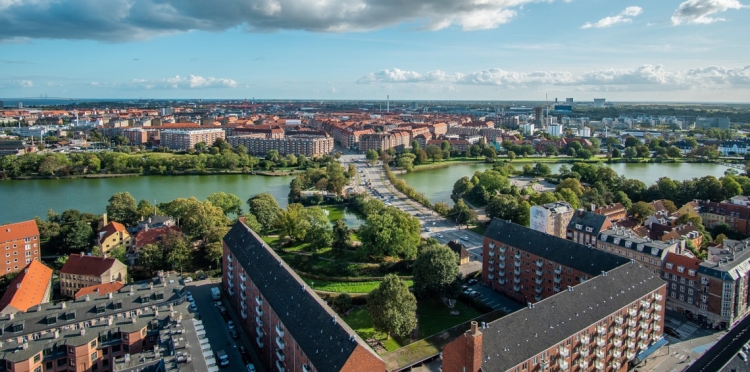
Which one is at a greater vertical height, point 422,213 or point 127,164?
point 127,164

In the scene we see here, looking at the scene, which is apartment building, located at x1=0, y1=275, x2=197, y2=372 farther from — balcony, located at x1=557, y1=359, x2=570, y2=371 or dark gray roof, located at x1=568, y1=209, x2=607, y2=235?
dark gray roof, located at x1=568, y1=209, x2=607, y2=235

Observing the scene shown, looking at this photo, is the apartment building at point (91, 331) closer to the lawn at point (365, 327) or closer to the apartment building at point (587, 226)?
the lawn at point (365, 327)

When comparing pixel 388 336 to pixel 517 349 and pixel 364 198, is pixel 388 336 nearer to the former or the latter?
pixel 517 349

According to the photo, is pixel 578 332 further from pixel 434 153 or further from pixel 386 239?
pixel 434 153

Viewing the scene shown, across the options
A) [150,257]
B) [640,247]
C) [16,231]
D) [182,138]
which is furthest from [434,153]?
[16,231]

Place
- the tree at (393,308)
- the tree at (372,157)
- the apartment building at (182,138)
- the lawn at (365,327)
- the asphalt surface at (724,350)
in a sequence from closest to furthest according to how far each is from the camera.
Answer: the asphalt surface at (724,350)
the tree at (393,308)
the lawn at (365,327)
the tree at (372,157)
the apartment building at (182,138)

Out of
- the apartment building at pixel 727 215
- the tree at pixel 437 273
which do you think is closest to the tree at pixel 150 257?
the tree at pixel 437 273
